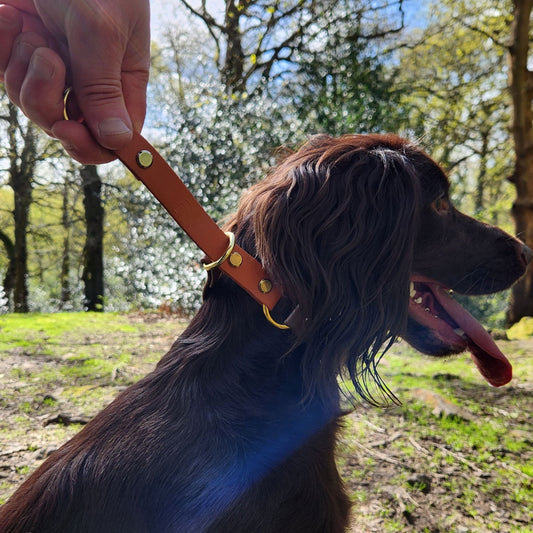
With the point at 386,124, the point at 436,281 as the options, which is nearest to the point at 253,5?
the point at 386,124

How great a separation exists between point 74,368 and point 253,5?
7168mm

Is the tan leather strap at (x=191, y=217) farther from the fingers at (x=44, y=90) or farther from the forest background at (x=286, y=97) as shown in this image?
the forest background at (x=286, y=97)

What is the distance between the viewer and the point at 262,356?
4.79ft

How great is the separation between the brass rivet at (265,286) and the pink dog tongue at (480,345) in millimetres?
893

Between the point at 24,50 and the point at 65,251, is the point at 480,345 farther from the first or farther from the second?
the point at 65,251

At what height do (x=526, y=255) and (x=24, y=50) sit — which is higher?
(x=24, y=50)

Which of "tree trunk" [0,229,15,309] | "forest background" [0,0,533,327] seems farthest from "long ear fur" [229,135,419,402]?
"tree trunk" [0,229,15,309]

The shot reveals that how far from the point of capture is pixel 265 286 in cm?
143

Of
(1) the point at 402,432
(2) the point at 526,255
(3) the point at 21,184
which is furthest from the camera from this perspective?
(3) the point at 21,184

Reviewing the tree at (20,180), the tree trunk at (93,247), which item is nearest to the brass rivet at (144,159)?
the tree at (20,180)

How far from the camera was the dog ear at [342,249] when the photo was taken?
1460 mm

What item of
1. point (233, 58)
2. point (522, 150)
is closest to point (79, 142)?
point (522, 150)

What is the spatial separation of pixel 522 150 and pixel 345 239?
7900 millimetres

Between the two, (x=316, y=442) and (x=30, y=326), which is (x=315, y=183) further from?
(x=30, y=326)
